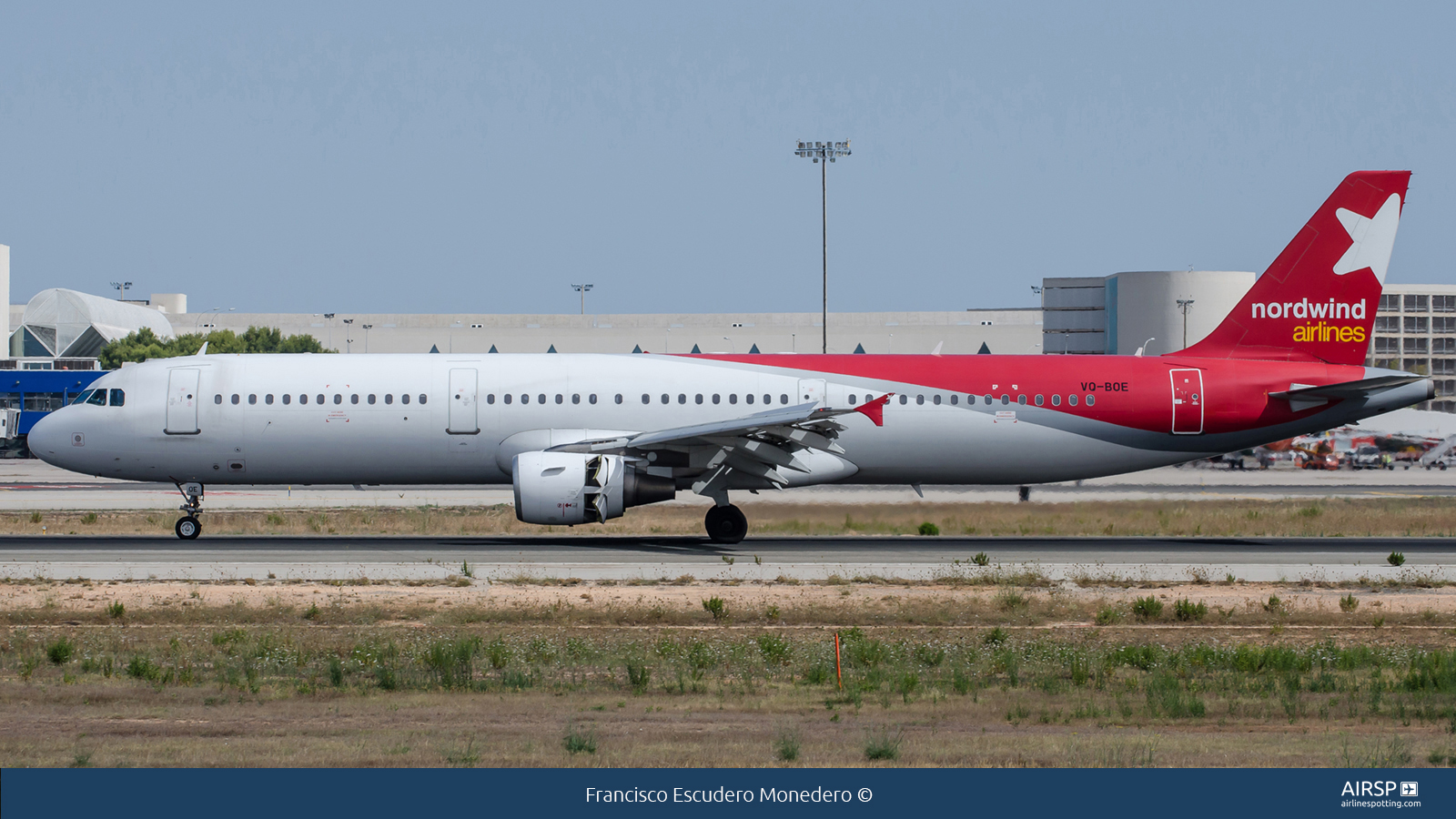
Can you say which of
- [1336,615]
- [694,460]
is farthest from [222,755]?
[694,460]

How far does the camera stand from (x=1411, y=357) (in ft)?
493

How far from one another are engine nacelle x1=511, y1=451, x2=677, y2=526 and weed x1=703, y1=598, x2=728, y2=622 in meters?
8.10

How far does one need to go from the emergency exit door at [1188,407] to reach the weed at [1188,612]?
38.5ft

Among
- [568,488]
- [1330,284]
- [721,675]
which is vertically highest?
[1330,284]

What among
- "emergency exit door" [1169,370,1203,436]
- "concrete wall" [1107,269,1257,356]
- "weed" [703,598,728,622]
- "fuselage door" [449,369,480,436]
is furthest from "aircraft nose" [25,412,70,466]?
"concrete wall" [1107,269,1257,356]

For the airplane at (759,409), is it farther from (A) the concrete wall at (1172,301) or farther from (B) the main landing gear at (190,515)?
(A) the concrete wall at (1172,301)

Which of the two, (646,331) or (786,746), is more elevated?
(646,331)

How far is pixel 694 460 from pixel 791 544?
3.07 metres

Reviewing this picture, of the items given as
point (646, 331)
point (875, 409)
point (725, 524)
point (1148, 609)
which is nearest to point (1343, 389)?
point (875, 409)

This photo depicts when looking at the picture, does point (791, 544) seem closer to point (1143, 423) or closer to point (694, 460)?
point (694, 460)

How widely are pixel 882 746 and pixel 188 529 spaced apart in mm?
22412

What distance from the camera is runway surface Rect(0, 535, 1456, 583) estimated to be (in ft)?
76.2

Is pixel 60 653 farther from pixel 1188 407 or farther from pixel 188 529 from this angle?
pixel 1188 407

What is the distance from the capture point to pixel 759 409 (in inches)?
1179
